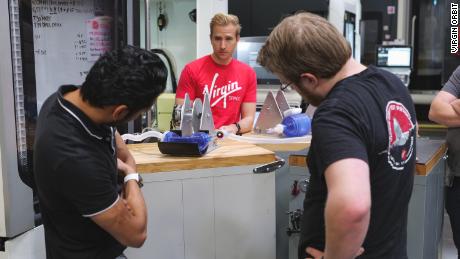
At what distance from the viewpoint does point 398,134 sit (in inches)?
48.4

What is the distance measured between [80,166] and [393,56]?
541 centimetres

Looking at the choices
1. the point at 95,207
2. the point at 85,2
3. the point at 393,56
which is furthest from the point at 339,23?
the point at 95,207

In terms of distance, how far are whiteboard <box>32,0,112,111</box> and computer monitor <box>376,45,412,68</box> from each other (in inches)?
174

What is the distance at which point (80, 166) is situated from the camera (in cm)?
120

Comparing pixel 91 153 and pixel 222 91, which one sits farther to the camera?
pixel 222 91

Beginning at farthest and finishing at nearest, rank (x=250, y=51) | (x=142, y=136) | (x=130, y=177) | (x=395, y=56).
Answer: (x=395, y=56)
(x=250, y=51)
(x=142, y=136)
(x=130, y=177)

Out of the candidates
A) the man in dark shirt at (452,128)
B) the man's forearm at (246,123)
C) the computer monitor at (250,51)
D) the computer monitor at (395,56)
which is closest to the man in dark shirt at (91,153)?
the man in dark shirt at (452,128)

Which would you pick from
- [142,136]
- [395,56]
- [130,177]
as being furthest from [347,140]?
[395,56]

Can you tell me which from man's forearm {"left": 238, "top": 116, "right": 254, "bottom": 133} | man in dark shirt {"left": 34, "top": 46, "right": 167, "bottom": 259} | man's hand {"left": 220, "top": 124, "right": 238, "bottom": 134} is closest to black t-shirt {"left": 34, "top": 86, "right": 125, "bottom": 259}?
man in dark shirt {"left": 34, "top": 46, "right": 167, "bottom": 259}

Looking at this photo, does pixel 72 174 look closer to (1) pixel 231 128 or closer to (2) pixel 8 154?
(2) pixel 8 154

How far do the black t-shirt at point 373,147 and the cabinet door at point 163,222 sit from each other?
2.06ft

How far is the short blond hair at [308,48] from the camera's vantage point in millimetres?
1200

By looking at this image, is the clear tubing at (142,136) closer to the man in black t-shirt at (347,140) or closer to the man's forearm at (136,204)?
the man's forearm at (136,204)

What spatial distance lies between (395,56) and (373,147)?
516cm
